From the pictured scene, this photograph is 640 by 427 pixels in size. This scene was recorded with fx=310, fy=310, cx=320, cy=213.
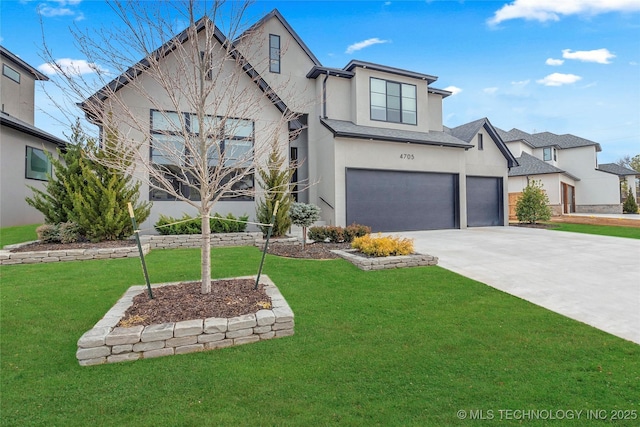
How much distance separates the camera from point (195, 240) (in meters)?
9.80

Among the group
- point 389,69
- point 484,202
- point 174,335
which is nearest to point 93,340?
point 174,335

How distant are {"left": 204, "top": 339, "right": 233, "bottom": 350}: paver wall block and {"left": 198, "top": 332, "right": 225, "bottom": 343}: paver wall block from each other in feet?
0.11

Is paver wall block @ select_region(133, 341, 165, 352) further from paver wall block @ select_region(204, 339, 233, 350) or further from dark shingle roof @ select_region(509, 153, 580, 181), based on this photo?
dark shingle roof @ select_region(509, 153, 580, 181)

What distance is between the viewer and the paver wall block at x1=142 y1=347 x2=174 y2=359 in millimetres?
3311

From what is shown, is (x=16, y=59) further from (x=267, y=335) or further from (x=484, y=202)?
(x=484, y=202)

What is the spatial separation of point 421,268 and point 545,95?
24953 millimetres

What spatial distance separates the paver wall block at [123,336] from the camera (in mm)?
3219

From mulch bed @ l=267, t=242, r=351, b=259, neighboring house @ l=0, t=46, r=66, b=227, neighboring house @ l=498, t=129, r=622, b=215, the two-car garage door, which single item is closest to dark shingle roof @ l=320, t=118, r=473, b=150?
the two-car garage door

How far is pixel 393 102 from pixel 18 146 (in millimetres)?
16617

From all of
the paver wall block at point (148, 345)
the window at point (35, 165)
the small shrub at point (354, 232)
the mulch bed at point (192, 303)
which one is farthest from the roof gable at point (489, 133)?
the window at point (35, 165)

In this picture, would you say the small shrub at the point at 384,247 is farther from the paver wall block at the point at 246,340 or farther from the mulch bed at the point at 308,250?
the paver wall block at the point at 246,340

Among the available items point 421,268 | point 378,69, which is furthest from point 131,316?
point 378,69

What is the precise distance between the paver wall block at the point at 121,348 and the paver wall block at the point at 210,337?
689 mm

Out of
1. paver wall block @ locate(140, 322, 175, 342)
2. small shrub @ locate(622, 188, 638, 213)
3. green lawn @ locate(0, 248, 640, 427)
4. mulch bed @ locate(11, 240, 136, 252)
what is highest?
small shrub @ locate(622, 188, 638, 213)
